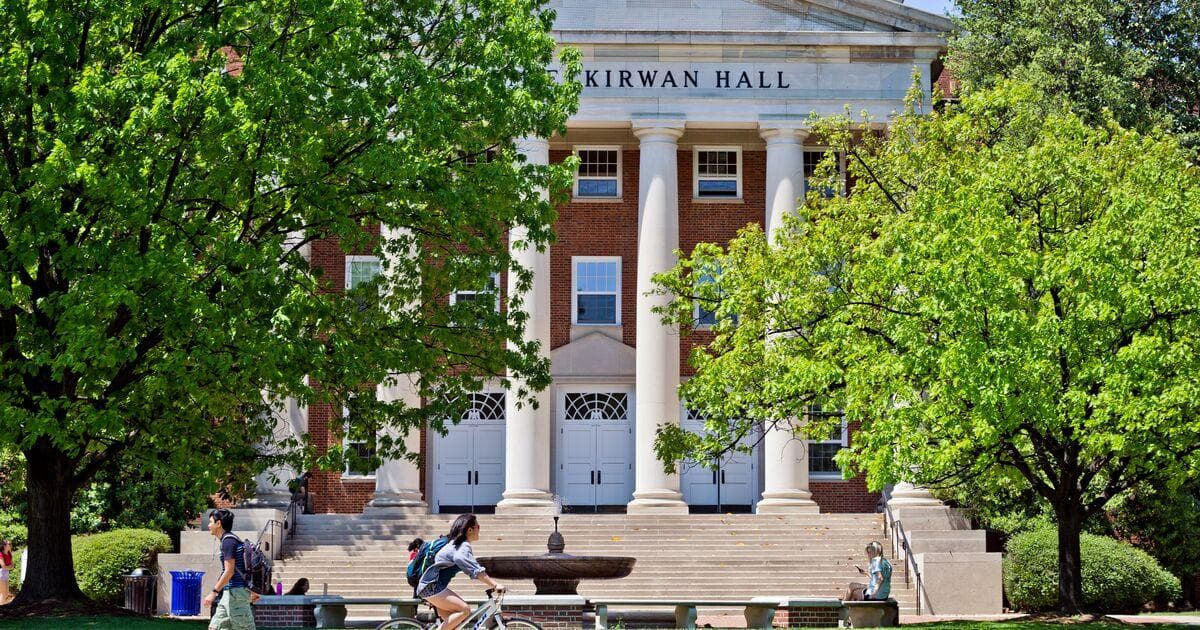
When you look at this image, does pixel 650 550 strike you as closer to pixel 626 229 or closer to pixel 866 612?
pixel 866 612

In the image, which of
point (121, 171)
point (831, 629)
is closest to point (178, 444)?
point (121, 171)

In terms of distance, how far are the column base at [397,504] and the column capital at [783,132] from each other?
11605mm

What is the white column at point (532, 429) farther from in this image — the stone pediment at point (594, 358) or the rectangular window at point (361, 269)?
the rectangular window at point (361, 269)

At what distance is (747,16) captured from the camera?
1470 inches

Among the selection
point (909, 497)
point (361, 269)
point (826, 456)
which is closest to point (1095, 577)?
point (909, 497)

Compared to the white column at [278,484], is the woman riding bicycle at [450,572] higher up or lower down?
lower down

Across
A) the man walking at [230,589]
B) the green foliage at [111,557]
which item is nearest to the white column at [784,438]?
the green foliage at [111,557]

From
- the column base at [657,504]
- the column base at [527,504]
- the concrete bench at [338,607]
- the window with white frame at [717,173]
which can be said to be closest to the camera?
the concrete bench at [338,607]

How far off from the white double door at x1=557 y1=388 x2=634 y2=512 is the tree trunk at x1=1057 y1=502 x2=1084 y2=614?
17193 mm

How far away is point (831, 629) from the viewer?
23.6 m

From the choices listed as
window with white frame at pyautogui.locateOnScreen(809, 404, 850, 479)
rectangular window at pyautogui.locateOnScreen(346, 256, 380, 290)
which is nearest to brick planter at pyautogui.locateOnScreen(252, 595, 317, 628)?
rectangular window at pyautogui.locateOnScreen(346, 256, 380, 290)

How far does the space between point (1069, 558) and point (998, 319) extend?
4687mm

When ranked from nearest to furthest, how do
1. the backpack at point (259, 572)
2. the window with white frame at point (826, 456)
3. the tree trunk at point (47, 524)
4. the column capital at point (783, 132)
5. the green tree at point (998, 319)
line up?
the green tree at point (998, 319), the tree trunk at point (47, 524), the backpack at point (259, 572), the column capital at point (783, 132), the window with white frame at point (826, 456)

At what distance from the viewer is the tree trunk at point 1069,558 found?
77.3ft
